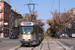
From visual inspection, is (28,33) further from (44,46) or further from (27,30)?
(44,46)

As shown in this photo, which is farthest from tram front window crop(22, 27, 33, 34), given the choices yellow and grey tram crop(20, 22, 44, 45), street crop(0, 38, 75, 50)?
street crop(0, 38, 75, 50)

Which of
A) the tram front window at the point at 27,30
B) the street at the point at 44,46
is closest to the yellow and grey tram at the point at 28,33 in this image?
the tram front window at the point at 27,30

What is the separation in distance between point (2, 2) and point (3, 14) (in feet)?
15.5

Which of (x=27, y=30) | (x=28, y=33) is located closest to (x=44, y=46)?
(x=28, y=33)

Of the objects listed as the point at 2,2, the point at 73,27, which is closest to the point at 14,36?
the point at 2,2

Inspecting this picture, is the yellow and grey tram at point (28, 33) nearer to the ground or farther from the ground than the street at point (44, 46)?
farther from the ground

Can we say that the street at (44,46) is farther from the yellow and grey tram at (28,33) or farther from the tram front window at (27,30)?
the tram front window at (27,30)

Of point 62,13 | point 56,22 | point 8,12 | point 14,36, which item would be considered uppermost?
point 8,12

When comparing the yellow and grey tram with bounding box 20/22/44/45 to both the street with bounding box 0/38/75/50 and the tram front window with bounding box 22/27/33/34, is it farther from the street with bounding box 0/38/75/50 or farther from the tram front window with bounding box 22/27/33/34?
the street with bounding box 0/38/75/50

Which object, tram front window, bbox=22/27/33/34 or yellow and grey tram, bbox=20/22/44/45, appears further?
tram front window, bbox=22/27/33/34

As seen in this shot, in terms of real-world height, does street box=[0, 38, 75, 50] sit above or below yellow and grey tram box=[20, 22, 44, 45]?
below

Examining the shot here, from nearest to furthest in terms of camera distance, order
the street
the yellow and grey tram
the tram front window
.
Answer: the street, the yellow and grey tram, the tram front window

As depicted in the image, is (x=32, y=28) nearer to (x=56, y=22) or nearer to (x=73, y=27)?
(x=56, y=22)

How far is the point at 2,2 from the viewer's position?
170ft
